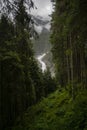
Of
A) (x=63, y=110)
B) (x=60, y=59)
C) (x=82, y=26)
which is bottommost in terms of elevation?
(x=63, y=110)

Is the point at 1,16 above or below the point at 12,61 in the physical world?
below

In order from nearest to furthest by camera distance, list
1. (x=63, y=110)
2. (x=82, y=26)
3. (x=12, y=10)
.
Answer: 1. (x=12, y=10)
2. (x=82, y=26)
3. (x=63, y=110)

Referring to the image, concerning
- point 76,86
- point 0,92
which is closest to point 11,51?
point 0,92

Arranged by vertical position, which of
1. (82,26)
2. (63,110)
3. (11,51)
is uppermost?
(11,51)

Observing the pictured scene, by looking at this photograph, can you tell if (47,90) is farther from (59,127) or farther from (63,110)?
(59,127)

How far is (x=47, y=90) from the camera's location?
5091 centimetres

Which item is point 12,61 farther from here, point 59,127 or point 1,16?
point 1,16

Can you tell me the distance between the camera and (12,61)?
68.7 ft

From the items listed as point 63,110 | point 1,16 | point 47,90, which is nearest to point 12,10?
point 1,16

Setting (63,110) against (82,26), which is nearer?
(82,26)

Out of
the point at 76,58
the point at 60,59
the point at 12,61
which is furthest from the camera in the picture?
the point at 60,59

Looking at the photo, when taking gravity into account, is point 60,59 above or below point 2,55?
above

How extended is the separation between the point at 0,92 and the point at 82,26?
9550 millimetres

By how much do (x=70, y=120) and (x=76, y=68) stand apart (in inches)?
488
